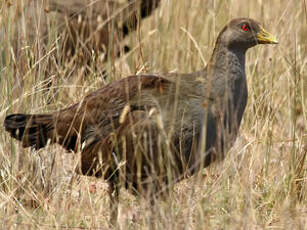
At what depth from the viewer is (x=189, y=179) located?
4.34m

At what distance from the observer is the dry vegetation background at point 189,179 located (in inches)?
144

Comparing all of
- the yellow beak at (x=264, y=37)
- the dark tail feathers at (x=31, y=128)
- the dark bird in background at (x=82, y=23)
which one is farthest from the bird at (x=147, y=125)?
the dark bird in background at (x=82, y=23)

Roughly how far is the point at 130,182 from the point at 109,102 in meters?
0.49

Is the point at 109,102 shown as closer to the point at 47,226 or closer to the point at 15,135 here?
the point at 15,135

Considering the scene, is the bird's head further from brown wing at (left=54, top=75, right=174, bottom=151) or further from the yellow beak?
brown wing at (left=54, top=75, right=174, bottom=151)

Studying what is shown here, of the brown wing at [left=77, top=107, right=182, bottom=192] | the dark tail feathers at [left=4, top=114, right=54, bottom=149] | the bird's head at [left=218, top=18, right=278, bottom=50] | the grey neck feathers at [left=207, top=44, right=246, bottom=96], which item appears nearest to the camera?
the brown wing at [left=77, top=107, right=182, bottom=192]

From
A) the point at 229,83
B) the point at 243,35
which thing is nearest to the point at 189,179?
the point at 229,83

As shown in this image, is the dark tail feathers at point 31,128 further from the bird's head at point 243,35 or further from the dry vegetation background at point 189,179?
the bird's head at point 243,35

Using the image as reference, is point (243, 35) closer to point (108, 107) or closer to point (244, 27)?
point (244, 27)

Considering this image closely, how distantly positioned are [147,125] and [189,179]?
534 millimetres

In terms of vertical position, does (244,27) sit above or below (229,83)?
above

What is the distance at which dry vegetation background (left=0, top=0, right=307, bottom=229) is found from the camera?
3656 mm

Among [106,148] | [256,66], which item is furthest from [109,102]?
[256,66]

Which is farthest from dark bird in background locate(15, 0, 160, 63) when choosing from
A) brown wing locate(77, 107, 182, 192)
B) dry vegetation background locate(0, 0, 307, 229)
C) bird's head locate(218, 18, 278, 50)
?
brown wing locate(77, 107, 182, 192)
